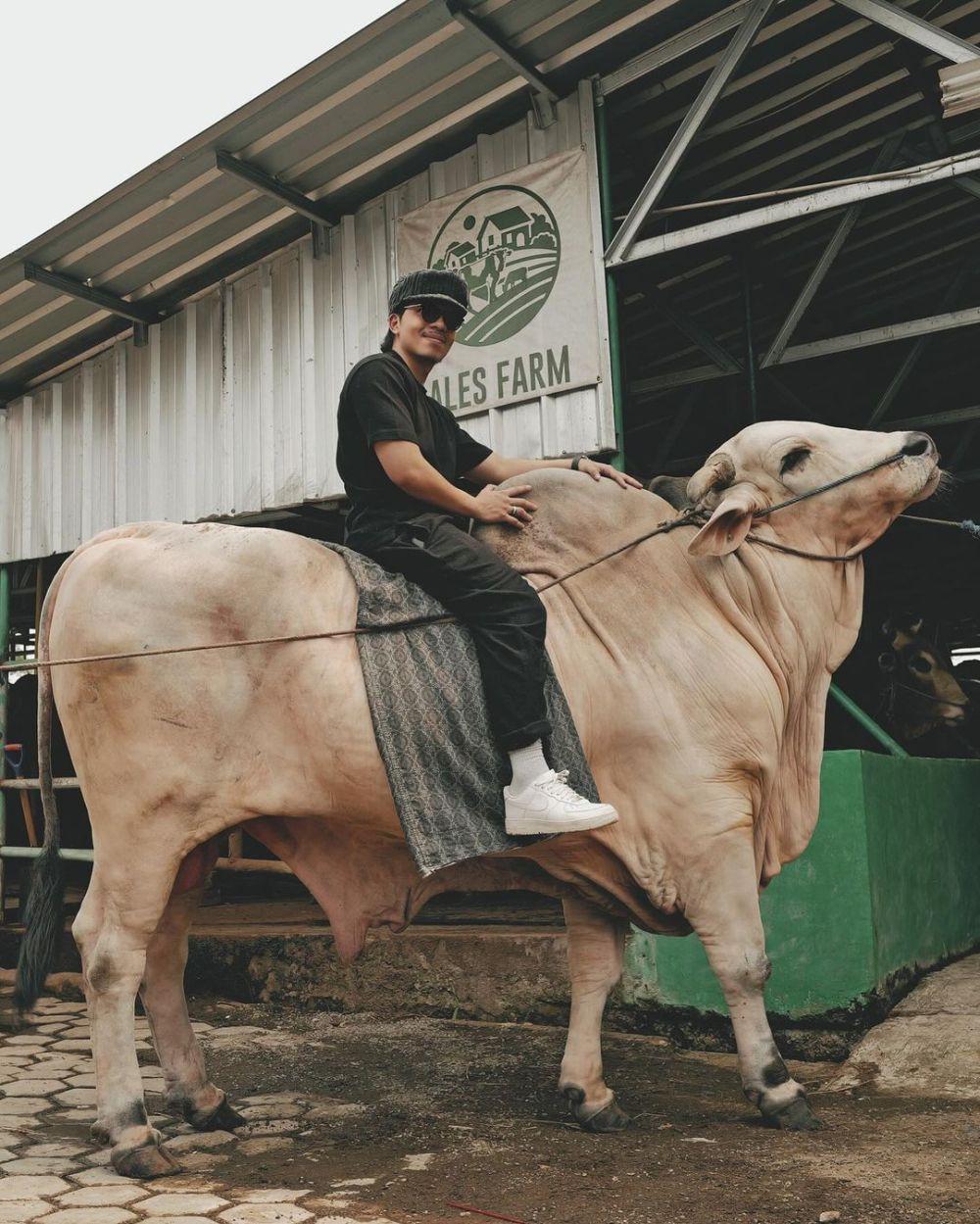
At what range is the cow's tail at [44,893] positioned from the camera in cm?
405

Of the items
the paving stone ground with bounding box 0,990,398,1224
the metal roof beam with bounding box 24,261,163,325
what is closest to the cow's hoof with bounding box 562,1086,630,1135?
the paving stone ground with bounding box 0,990,398,1224

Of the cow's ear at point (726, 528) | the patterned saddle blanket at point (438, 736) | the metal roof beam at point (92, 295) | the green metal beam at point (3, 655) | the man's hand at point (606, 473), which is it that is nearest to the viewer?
the patterned saddle blanket at point (438, 736)

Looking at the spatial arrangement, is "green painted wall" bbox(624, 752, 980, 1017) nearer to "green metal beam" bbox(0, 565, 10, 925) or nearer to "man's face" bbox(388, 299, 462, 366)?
"man's face" bbox(388, 299, 462, 366)

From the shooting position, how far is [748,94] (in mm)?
7027

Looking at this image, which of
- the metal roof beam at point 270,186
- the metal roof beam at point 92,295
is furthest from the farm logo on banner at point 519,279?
the metal roof beam at point 92,295

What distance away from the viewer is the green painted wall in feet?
16.5

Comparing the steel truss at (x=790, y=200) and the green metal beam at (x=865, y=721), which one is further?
the green metal beam at (x=865, y=721)

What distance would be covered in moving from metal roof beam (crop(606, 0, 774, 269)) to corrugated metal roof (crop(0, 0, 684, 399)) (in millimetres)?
401

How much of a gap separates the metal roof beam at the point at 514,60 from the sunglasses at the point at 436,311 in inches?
88.8

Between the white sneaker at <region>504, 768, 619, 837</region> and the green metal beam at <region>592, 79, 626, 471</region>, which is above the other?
the green metal beam at <region>592, 79, 626, 471</region>

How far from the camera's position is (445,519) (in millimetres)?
4125

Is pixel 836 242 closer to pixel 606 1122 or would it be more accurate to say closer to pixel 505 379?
pixel 505 379

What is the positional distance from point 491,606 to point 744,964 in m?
1.41

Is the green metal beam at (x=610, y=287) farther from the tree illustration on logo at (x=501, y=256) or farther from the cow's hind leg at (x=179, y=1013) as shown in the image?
the cow's hind leg at (x=179, y=1013)
